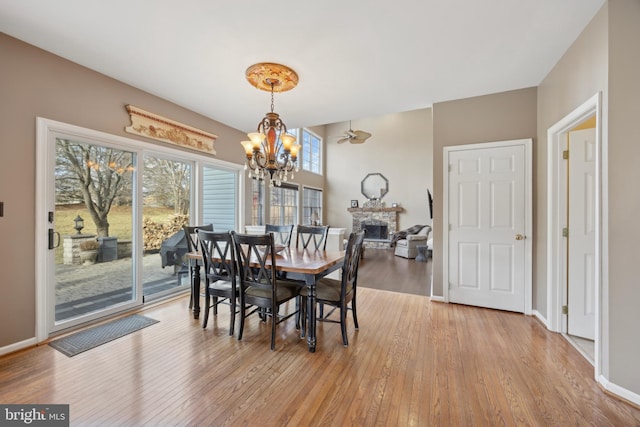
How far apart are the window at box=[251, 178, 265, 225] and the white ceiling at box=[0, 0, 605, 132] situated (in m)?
2.61

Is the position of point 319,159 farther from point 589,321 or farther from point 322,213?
point 589,321

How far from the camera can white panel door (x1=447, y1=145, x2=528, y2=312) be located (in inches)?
125

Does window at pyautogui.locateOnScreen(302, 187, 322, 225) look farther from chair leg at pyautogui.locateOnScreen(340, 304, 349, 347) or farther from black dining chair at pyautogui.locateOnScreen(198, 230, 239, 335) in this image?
chair leg at pyautogui.locateOnScreen(340, 304, 349, 347)

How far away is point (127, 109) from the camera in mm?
3104

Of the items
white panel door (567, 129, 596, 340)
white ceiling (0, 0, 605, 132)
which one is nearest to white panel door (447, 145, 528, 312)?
white panel door (567, 129, 596, 340)

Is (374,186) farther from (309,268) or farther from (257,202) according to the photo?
(309,268)

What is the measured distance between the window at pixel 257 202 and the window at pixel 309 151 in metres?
2.21

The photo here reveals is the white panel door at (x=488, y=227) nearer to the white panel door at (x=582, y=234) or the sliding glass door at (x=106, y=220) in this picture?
the white panel door at (x=582, y=234)

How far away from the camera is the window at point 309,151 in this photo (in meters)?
8.08

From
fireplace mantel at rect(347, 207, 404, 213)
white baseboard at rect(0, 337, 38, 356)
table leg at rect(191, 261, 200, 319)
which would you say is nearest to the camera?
white baseboard at rect(0, 337, 38, 356)

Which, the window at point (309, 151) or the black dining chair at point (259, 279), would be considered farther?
the window at point (309, 151)

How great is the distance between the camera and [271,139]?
9.71ft

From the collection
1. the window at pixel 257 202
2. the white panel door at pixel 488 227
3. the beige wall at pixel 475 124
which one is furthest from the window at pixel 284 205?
the white panel door at pixel 488 227

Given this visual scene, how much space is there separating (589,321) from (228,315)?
3.62m
